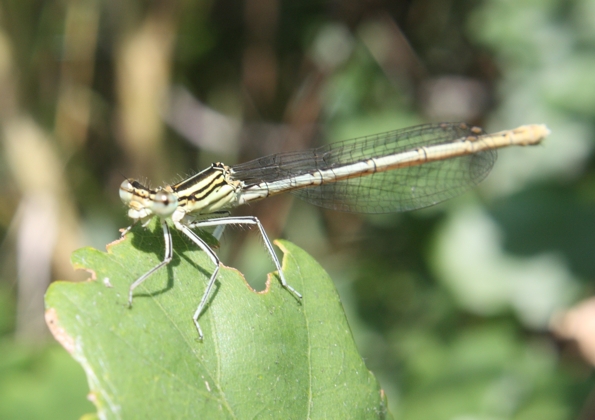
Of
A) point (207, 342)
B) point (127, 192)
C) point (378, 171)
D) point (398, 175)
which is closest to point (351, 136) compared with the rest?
point (398, 175)

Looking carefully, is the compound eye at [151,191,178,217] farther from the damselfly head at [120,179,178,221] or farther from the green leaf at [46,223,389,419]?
the green leaf at [46,223,389,419]

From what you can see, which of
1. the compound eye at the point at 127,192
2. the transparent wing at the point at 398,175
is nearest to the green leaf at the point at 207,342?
the compound eye at the point at 127,192

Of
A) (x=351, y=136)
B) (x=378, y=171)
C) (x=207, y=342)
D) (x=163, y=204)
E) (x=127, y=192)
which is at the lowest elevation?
(x=207, y=342)

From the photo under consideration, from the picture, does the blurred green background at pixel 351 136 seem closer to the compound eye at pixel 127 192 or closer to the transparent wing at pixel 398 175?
the transparent wing at pixel 398 175

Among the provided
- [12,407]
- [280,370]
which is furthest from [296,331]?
[12,407]

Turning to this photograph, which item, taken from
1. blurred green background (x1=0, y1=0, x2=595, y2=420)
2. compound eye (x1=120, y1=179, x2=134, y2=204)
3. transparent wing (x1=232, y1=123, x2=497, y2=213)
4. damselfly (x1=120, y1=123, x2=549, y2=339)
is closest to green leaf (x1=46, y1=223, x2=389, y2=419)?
compound eye (x1=120, y1=179, x2=134, y2=204)

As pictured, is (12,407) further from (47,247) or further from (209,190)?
(47,247)

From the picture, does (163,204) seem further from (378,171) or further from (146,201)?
(378,171)
